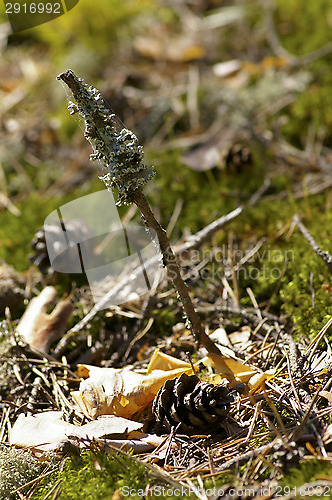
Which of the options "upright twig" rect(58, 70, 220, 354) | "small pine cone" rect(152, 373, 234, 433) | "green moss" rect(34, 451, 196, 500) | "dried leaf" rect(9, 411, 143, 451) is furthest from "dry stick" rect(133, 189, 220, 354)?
"green moss" rect(34, 451, 196, 500)

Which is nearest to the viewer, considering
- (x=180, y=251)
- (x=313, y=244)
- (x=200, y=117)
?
(x=313, y=244)

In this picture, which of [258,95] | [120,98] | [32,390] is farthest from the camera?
[120,98]

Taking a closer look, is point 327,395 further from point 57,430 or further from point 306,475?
point 57,430

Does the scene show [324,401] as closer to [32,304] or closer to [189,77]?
[32,304]

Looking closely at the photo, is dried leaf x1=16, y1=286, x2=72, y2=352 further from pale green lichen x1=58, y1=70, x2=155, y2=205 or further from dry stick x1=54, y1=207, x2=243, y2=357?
pale green lichen x1=58, y1=70, x2=155, y2=205

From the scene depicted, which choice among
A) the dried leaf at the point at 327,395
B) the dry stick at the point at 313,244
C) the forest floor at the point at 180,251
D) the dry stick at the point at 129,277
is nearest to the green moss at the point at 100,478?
the forest floor at the point at 180,251

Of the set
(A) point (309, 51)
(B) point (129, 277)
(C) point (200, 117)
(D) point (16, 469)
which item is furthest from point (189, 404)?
(A) point (309, 51)

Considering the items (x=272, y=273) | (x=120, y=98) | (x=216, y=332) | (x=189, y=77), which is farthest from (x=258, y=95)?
(x=216, y=332)
